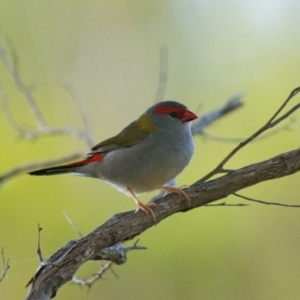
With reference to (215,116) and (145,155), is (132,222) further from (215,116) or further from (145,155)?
(215,116)

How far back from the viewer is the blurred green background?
14.9 feet

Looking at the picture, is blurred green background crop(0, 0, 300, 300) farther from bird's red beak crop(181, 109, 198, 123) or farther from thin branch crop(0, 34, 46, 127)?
bird's red beak crop(181, 109, 198, 123)

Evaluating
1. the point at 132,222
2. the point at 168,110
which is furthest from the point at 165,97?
the point at 132,222

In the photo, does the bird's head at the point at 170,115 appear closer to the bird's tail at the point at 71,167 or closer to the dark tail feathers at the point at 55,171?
the bird's tail at the point at 71,167

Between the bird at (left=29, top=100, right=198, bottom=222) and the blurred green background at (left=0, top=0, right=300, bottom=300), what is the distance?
1378mm

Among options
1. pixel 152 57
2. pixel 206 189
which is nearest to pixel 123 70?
pixel 152 57

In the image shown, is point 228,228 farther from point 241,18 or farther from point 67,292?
point 241,18

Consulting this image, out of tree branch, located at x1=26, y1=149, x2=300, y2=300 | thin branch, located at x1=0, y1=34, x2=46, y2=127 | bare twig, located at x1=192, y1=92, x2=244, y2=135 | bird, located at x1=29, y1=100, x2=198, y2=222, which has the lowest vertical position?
tree branch, located at x1=26, y1=149, x2=300, y2=300

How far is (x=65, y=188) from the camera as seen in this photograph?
520 centimetres

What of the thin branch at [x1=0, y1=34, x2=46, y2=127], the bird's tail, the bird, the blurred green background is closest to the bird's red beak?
the bird

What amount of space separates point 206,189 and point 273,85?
3.14 metres

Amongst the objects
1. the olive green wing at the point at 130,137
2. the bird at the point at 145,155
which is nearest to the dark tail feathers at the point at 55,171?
the bird at the point at 145,155

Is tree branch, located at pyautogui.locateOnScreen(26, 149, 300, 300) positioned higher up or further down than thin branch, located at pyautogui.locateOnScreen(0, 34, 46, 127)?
further down

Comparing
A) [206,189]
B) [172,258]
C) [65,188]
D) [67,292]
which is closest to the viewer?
[206,189]
